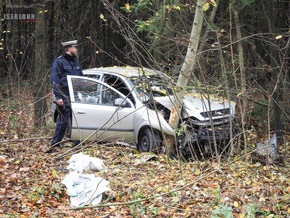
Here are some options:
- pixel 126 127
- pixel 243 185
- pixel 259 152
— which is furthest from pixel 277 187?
pixel 126 127

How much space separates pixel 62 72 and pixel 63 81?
0.19 meters

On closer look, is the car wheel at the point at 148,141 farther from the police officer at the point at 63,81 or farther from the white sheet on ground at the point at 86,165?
the white sheet on ground at the point at 86,165

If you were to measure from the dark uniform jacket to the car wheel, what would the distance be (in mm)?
1754

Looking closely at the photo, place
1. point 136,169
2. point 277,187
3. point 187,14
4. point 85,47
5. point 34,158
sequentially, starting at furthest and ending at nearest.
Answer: point 85,47
point 187,14
point 34,158
point 136,169
point 277,187

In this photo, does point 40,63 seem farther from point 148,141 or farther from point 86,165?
point 86,165

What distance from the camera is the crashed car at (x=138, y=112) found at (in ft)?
28.7

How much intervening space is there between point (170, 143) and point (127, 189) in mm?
2515

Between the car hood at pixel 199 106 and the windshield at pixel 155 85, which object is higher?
the windshield at pixel 155 85

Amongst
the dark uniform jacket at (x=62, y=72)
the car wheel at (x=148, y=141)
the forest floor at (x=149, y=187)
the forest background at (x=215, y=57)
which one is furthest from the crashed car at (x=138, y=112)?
the forest floor at (x=149, y=187)

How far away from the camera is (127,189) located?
22.3ft

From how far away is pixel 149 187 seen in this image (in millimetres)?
6863

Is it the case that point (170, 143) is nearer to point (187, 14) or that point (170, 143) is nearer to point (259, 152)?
point (259, 152)

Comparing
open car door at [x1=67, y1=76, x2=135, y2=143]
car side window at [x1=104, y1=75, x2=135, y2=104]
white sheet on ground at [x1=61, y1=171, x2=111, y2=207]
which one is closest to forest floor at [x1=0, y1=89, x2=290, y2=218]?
white sheet on ground at [x1=61, y1=171, x2=111, y2=207]

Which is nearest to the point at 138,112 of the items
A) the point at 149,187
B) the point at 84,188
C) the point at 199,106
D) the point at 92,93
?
the point at 92,93
